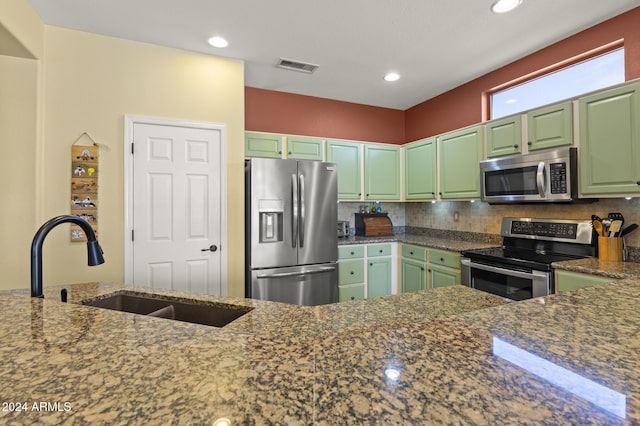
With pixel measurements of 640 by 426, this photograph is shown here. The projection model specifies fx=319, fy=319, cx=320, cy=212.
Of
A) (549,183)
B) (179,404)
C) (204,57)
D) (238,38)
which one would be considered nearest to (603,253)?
(549,183)

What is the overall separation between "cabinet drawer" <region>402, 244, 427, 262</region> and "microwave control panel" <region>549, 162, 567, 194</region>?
4.41 ft

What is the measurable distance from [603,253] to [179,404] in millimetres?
2976

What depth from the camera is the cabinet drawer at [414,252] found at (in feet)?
11.5

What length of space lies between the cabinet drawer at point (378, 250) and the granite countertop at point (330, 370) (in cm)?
278

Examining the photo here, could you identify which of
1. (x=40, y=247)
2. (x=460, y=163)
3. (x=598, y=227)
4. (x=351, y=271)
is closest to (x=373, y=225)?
(x=351, y=271)

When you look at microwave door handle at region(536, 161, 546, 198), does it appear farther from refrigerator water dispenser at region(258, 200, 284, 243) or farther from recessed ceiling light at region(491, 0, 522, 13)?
refrigerator water dispenser at region(258, 200, 284, 243)

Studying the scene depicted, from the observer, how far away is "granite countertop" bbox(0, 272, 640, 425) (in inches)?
18.7

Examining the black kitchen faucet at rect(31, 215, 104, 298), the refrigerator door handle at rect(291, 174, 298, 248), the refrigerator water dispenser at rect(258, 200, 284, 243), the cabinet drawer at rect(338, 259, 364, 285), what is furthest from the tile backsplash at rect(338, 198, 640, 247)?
the black kitchen faucet at rect(31, 215, 104, 298)

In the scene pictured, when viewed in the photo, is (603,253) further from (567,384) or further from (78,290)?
(78,290)

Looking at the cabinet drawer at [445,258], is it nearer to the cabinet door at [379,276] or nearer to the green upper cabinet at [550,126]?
the cabinet door at [379,276]

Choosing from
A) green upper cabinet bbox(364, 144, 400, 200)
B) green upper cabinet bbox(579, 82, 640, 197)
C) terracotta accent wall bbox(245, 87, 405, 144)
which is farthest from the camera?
green upper cabinet bbox(364, 144, 400, 200)

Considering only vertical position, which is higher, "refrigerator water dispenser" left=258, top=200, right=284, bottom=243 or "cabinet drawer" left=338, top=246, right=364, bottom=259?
"refrigerator water dispenser" left=258, top=200, right=284, bottom=243

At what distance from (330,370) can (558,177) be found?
107 inches

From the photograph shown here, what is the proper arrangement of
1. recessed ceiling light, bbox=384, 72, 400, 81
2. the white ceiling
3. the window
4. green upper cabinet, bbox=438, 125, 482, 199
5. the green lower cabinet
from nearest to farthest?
the green lower cabinet
the white ceiling
the window
green upper cabinet, bbox=438, 125, 482, 199
recessed ceiling light, bbox=384, 72, 400, 81
